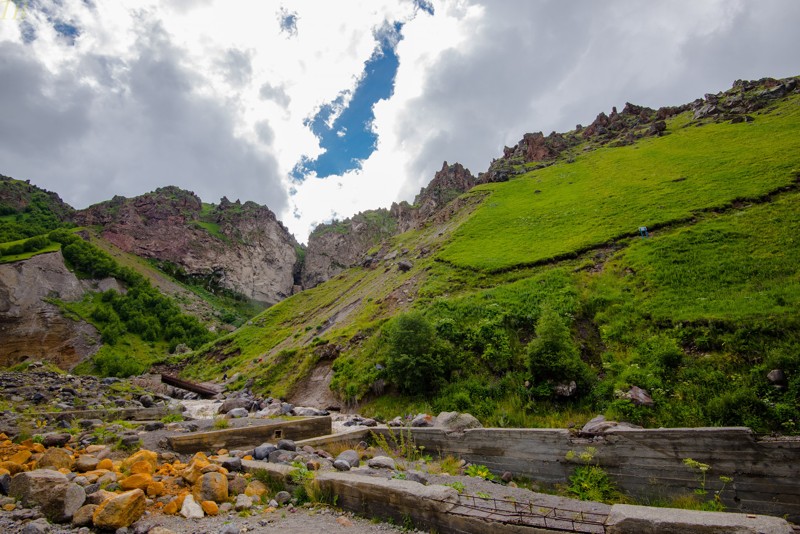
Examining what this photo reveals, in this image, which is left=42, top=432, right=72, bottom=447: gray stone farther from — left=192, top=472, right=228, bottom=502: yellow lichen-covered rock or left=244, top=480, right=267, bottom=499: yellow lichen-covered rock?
left=244, top=480, right=267, bottom=499: yellow lichen-covered rock

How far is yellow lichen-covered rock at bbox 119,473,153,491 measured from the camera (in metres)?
6.58

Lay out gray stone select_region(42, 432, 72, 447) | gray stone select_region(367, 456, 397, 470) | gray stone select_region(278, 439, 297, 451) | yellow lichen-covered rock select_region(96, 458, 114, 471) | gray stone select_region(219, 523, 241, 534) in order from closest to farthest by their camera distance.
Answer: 1. gray stone select_region(219, 523, 241, 534)
2. yellow lichen-covered rock select_region(96, 458, 114, 471)
3. gray stone select_region(42, 432, 72, 447)
4. gray stone select_region(367, 456, 397, 470)
5. gray stone select_region(278, 439, 297, 451)

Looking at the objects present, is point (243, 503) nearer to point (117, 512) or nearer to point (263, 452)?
point (117, 512)

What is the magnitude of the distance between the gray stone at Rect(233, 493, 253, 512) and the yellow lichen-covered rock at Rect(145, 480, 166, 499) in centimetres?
137

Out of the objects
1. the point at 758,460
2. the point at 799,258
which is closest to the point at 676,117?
the point at 799,258

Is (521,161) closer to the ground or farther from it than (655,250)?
farther from it

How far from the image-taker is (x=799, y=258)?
54.4 ft

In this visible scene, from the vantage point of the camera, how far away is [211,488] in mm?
6789

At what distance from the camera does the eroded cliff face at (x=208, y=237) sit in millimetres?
141500

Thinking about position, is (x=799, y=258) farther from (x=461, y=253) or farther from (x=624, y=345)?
(x=461, y=253)

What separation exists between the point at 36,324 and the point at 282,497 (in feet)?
280

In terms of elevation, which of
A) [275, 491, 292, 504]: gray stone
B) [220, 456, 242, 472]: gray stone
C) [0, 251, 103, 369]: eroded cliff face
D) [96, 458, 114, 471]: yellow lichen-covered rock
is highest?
[0, 251, 103, 369]: eroded cliff face

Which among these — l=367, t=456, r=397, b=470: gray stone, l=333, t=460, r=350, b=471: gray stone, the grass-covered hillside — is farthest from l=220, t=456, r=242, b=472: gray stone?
the grass-covered hillside

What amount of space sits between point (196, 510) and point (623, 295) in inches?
816
